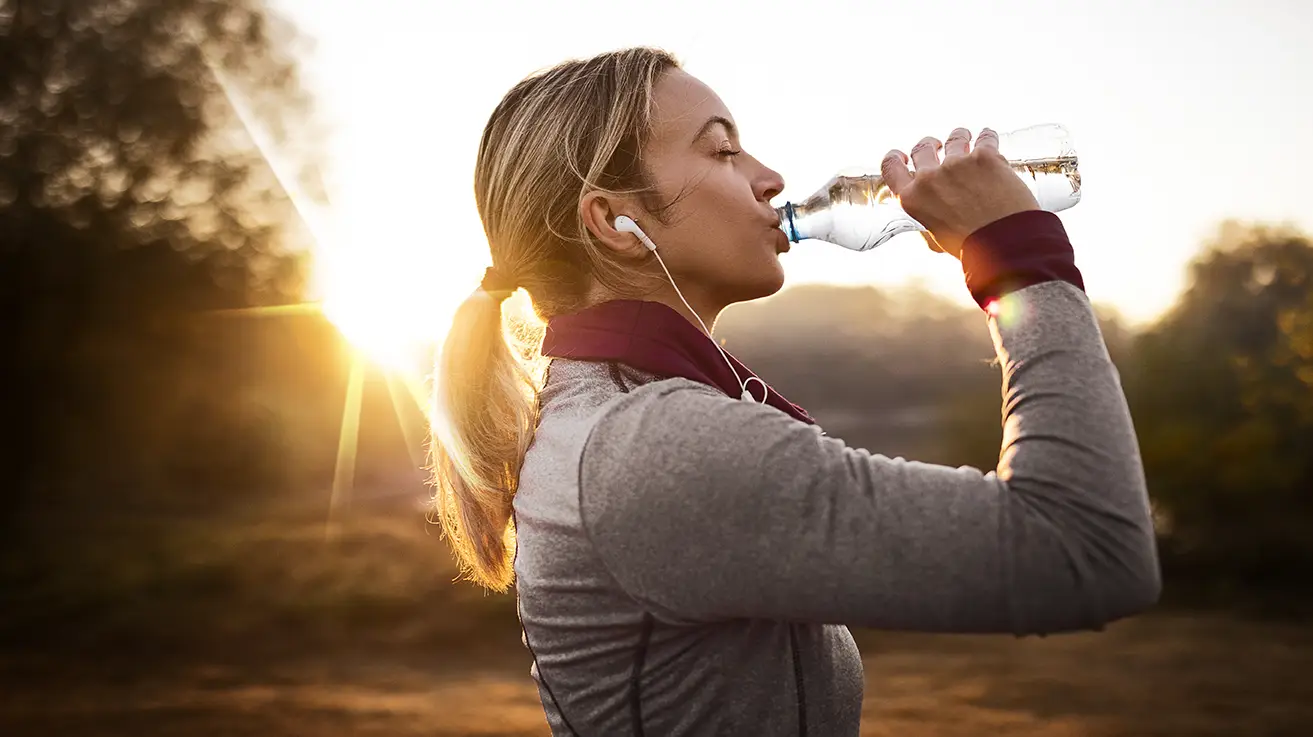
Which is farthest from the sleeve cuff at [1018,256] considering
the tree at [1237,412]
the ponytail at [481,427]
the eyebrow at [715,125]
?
the tree at [1237,412]

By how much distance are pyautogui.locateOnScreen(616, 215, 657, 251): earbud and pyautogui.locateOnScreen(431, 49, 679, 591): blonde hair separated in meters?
0.04

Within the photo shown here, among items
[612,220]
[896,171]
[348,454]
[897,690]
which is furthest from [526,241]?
[348,454]

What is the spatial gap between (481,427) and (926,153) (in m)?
0.73

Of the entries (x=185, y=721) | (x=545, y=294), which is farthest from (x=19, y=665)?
(x=545, y=294)

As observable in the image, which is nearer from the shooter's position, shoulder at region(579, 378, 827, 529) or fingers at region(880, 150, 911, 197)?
shoulder at region(579, 378, 827, 529)

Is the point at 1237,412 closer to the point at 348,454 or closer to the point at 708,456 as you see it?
the point at 348,454

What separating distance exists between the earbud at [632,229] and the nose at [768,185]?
169 millimetres

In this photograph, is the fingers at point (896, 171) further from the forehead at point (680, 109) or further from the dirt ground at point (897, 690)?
the dirt ground at point (897, 690)

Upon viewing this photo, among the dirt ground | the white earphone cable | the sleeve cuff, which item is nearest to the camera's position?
the sleeve cuff

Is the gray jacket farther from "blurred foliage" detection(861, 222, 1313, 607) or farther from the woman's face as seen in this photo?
"blurred foliage" detection(861, 222, 1313, 607)

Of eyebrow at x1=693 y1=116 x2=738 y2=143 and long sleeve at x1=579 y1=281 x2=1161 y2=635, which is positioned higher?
eyebrow at x1=693 y1=116 x2=738 y2=143

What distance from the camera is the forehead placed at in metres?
1.46

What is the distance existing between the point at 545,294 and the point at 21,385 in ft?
27.3

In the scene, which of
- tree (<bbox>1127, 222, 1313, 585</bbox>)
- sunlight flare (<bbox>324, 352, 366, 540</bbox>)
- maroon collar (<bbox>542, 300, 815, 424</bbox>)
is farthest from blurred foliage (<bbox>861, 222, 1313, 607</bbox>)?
maroon collar (<bbox>542, 300, 815, 424</bbox>)
